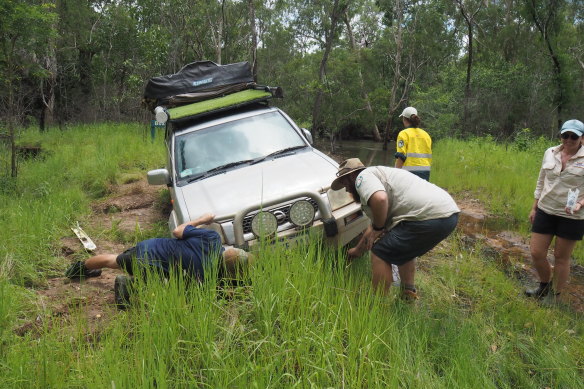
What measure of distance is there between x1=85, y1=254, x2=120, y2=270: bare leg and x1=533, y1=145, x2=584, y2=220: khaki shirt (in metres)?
4.26

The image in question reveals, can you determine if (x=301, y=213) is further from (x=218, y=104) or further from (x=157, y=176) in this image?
(x=218, y=104)

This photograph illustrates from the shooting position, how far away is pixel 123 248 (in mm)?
5973

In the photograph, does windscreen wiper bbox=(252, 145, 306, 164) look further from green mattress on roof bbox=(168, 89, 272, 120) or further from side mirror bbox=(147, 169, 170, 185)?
green mattress on roof bbox=(168, 89, 272, 120)

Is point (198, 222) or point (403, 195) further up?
point (403, 195)

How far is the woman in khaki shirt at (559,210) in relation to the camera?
4.21m

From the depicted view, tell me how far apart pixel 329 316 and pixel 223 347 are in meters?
0.67

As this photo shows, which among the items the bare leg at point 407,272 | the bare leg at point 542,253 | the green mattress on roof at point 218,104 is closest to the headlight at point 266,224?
the bare leg at point 407,272

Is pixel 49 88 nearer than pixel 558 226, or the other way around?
pixel 558 226

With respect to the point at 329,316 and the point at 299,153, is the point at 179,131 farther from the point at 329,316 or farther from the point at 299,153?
the point at 329,316

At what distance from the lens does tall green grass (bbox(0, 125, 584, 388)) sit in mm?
2367

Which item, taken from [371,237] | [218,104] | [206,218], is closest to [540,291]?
[371,237]

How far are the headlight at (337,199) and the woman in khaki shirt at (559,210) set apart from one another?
6.41 feet

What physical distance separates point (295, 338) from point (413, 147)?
4104 mm

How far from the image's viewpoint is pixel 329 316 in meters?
2.78
